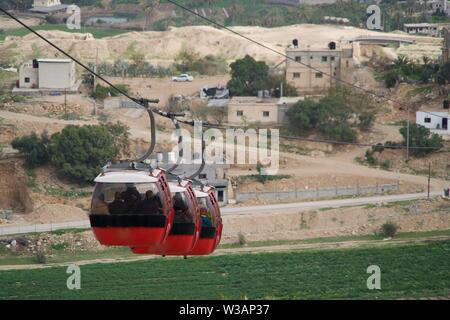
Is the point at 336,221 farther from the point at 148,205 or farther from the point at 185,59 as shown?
the point at 148,205

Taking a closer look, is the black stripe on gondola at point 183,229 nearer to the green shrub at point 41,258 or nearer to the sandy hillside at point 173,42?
the green shrub at point 41,258

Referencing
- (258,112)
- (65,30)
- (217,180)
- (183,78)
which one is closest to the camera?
(217,180)

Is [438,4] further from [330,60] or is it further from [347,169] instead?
[347,169]

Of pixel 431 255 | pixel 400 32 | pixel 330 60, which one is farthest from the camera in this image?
pixel 400 32

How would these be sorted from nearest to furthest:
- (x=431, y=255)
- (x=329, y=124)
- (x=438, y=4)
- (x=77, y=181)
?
(x=431, y=255) < (x=77, y=181) < (x=329, y=124) < (x=438, y=4)

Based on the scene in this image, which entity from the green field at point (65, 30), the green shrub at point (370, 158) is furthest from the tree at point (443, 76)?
the green field at point (65, 30)

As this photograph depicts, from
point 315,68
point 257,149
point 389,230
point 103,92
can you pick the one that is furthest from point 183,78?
point 389,230
